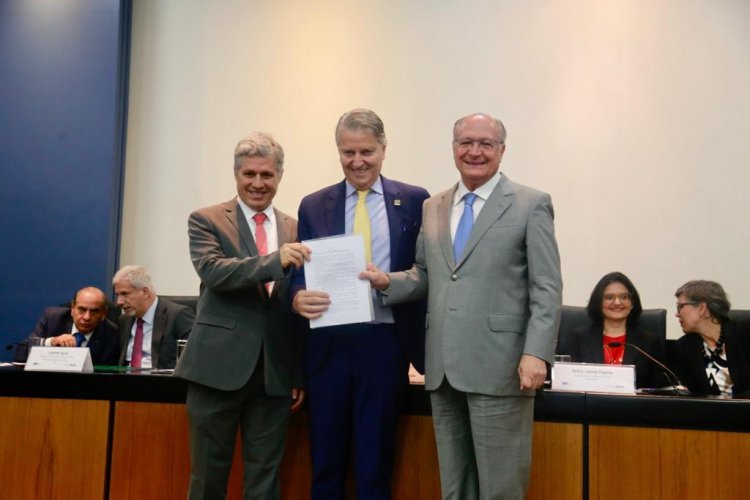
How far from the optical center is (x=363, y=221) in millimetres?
2439

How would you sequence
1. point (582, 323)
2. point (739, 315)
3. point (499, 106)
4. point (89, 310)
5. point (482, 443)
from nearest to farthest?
point (482, 443) < point (739, 315) < point (582, 323) < point (89, 310) < point (499, 106)

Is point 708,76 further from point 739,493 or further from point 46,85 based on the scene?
point 46,85

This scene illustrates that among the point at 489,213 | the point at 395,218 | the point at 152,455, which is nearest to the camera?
the point at 489,213

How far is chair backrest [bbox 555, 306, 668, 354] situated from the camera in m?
Result: 3.64

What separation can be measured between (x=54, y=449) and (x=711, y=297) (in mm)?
2924

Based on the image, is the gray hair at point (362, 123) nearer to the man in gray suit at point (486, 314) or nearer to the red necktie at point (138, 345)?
the man in gray suit at point (486, 314)

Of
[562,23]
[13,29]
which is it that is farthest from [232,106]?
[562,23]

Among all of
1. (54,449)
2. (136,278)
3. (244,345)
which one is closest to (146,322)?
(136,278)

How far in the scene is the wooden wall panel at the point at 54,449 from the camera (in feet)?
8.93

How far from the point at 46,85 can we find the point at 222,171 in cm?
125

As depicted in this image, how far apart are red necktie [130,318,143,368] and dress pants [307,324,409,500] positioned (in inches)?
75.9

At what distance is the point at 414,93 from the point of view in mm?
4793

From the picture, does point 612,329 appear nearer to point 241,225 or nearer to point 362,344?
point 362,344

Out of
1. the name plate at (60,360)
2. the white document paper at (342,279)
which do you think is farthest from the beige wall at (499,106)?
the white document paper at (342,279)
